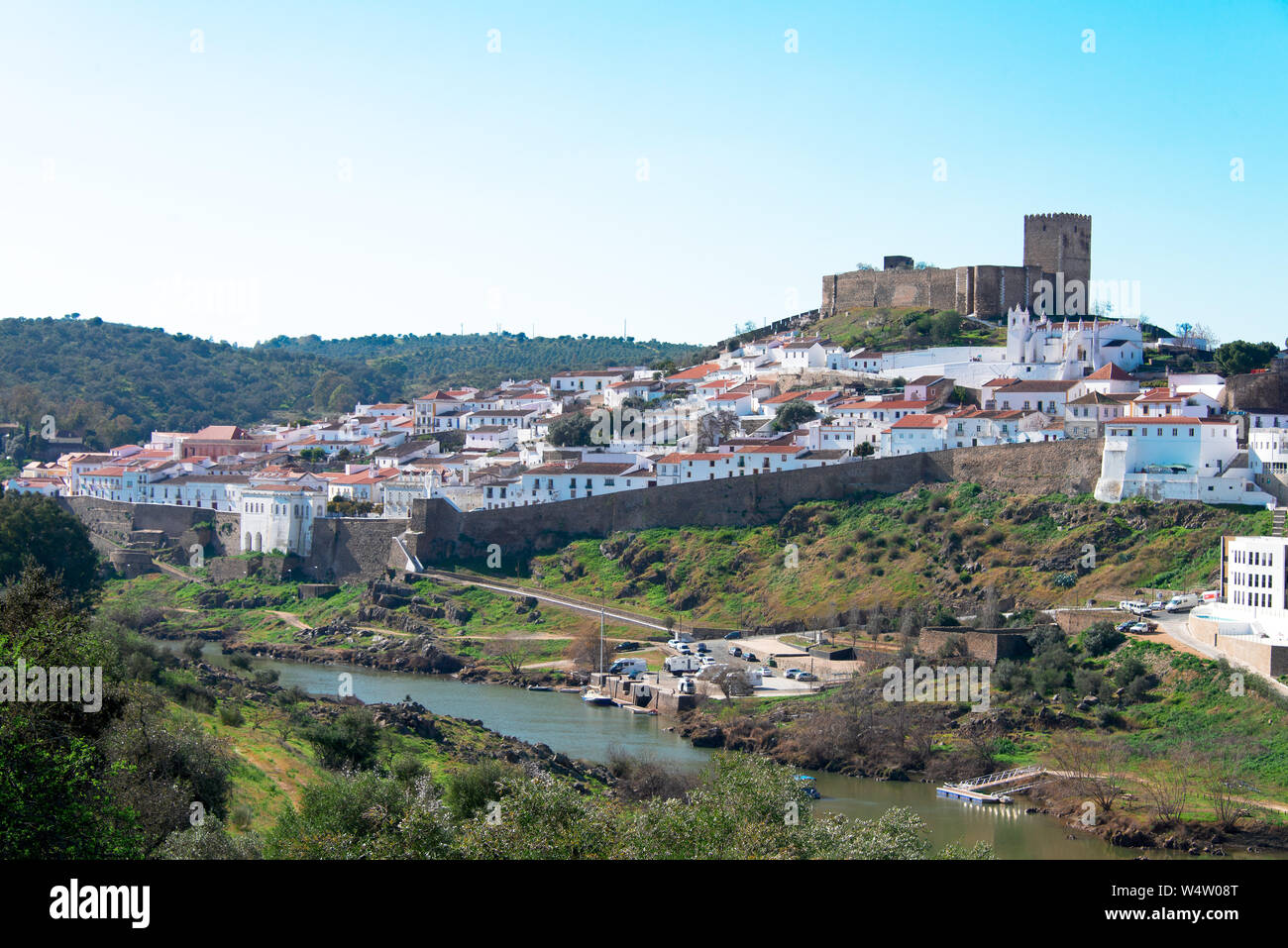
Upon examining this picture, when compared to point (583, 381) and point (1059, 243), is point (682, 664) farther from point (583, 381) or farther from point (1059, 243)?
point (1059, 243)

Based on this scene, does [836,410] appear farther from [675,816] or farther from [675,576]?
[675,816]

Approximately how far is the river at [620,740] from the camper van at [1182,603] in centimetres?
834

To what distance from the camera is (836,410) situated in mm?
46750

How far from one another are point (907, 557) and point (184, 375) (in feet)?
237

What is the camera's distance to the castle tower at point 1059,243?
59.4m

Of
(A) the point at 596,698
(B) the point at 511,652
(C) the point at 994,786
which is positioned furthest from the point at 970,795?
(B) the point at 511,652

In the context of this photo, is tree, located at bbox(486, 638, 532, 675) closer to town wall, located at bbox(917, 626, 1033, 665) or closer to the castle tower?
town wall, located at bbox(917, 626, 1033, 665)

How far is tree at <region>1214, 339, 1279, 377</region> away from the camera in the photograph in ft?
143

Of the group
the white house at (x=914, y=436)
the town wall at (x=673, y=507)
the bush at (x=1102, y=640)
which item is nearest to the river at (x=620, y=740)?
the bush at (x=1102, y=640)

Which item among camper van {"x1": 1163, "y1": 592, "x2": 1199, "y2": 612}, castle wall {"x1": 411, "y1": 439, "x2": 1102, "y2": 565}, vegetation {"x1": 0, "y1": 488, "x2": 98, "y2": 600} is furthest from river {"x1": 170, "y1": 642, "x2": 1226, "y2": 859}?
camper van {"x1": 1163, "y1": 592, "x2": 1199, "y2": 612}

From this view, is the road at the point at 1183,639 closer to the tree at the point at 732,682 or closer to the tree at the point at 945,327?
the tree at the point at 732,682

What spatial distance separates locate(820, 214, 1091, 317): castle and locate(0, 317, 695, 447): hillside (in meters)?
20.8

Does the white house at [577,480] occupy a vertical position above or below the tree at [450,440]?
below
